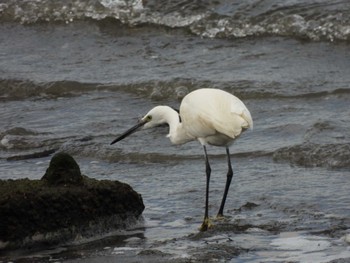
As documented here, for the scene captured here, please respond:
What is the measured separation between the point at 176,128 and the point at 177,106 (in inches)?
113

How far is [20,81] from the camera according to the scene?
40.1 feet

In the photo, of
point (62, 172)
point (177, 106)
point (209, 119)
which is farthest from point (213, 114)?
point (177, 106)

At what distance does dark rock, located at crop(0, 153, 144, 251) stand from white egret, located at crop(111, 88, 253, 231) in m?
A: 0.61

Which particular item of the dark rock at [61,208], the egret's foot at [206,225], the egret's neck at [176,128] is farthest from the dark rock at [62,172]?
the egret's neck at [176,128]

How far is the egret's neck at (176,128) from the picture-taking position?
25.6ft

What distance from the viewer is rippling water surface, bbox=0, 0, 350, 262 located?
648 cm

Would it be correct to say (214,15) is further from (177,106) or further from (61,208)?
(61,208)

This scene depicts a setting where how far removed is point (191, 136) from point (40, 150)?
221 cm

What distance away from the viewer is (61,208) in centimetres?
638

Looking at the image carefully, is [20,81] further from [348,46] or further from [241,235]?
[241,235]

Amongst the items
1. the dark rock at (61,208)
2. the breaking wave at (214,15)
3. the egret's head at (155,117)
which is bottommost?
the dark rock at (61,208)

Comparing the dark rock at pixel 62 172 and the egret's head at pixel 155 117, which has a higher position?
the egret's head at pixel 155 117

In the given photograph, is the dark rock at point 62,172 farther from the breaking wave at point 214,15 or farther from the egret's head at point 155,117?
the breaking wave at point 214,15

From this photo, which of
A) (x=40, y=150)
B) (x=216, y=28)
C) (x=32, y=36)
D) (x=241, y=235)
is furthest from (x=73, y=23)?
(x=241, y=235)
